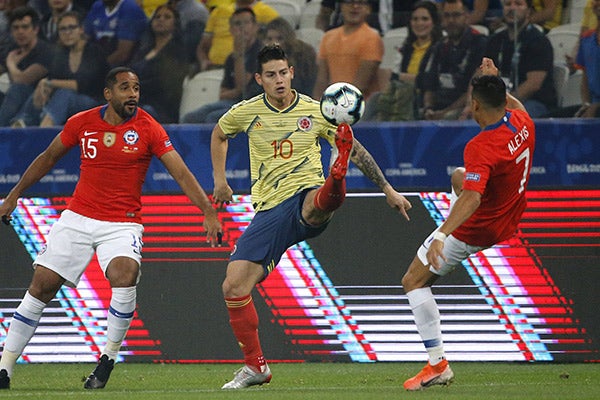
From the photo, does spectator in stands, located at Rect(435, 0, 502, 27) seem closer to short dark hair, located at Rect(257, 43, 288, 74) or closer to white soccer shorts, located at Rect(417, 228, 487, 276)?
short dark hair, located at Rect(257, 43, 288, 74)

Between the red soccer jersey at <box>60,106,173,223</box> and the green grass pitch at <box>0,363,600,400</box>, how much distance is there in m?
1.28

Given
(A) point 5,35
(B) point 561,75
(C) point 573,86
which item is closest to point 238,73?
(A) point 5,35

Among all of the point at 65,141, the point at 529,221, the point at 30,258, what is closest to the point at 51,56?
the point at 30,258

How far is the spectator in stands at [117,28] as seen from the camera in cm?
1348

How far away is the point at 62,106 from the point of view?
532 inches

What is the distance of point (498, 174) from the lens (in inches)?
306

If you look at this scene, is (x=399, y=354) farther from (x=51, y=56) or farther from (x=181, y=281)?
(x=51, y=56)

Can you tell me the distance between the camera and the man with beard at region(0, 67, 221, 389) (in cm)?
841

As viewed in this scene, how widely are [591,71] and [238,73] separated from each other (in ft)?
12.3

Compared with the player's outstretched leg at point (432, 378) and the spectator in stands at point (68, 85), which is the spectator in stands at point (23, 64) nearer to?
the spectator in stands at point (68, 85)

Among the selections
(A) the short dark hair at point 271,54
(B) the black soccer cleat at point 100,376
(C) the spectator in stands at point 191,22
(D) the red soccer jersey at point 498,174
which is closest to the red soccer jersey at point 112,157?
(A) the short dark hair at point 271,54

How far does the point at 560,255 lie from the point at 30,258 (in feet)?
15.5

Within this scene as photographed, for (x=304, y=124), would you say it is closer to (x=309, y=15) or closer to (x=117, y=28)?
(x=309, y=15)

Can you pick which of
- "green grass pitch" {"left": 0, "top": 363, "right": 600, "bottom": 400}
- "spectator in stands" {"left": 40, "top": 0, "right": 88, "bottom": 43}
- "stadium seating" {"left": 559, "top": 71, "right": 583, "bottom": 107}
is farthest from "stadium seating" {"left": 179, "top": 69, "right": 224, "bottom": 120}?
"stadium seating" {"left": 559, "top": 71, "right": 583, "bottom": 107}
